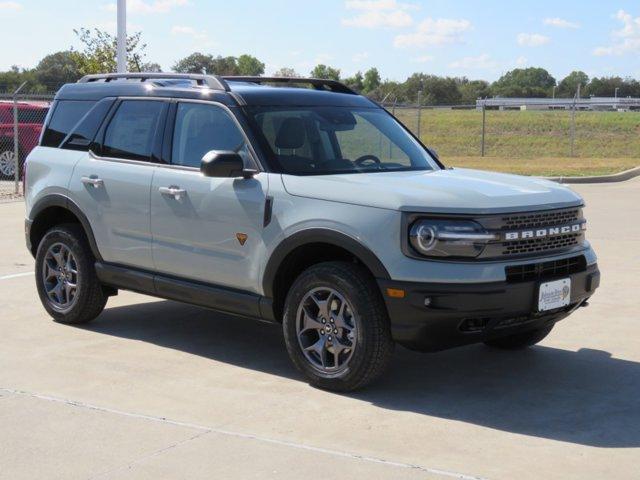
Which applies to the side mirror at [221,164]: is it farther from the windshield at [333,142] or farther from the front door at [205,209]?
the windshield at [333,142]

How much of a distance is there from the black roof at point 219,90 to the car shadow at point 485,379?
1733 mm

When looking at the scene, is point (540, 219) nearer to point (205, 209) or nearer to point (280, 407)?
point (280, 407)

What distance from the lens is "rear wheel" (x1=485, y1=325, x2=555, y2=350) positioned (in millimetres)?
6984

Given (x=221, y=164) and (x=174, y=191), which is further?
(x=174, y=191)

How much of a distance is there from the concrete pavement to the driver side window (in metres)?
1.36

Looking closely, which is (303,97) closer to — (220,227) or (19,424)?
(220,227)

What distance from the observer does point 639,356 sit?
6.96 meters

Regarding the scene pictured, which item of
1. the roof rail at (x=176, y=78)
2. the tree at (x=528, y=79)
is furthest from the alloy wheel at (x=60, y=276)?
the tree at (x=528, y=79)

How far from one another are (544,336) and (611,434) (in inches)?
69.0

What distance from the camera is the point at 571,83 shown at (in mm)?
134875

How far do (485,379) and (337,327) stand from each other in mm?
1094

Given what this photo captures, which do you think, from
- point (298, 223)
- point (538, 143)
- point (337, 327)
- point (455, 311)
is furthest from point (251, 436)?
point (538, 143)

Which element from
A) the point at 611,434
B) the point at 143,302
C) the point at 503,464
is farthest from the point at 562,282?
the point at 143,302

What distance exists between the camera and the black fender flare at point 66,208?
7520mm
